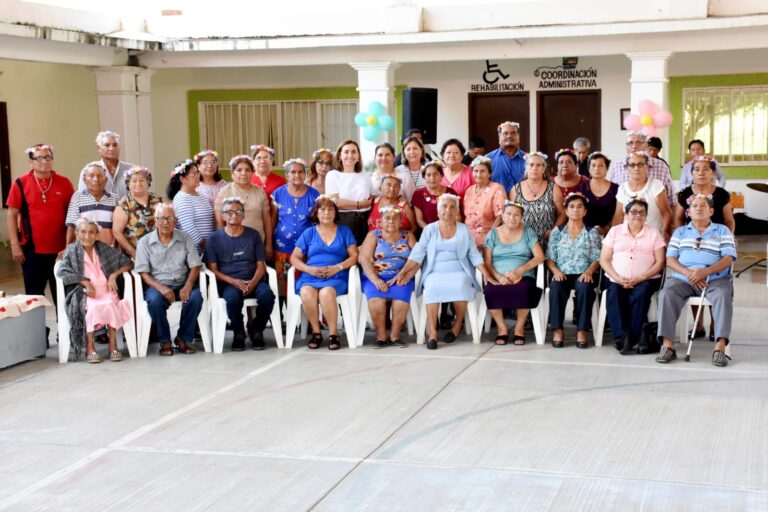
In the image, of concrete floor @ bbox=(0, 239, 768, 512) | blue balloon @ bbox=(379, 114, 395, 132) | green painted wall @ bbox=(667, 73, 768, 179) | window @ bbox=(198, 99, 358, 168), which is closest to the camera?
concrete floor @ bbox=(0, 239, 768, 512)

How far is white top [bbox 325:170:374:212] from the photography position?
822cm

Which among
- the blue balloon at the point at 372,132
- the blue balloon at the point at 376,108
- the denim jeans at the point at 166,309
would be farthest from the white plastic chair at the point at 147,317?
the blue balloon at the point at 376,108

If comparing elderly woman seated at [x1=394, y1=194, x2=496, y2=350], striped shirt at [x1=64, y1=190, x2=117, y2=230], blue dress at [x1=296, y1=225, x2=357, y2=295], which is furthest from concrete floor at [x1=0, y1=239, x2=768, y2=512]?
striped shirt at [x1=64, y1=190, x2=117, y2=230]

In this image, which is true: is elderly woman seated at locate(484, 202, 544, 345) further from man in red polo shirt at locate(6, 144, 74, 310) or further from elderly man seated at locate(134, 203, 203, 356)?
man in red polo shirt at locate(6, 144, 74, 310)

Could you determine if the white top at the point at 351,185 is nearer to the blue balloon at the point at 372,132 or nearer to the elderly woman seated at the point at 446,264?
the elderly woman seated at the point at 446,264

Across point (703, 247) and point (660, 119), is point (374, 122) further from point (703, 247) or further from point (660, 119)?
point (703, 247)

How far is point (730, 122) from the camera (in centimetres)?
1494

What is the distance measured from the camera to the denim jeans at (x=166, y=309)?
7.48 meters

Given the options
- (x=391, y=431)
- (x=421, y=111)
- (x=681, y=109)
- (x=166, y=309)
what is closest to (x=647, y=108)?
(x=421, y=111)

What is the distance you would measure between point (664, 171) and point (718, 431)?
11.5 ft

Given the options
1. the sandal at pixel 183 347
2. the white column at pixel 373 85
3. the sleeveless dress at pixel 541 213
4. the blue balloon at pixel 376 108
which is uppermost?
the white column at pixel 373 85

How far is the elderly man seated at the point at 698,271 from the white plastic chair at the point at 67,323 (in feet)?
12.2

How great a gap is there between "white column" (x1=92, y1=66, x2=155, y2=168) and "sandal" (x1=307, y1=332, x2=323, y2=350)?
284 inches

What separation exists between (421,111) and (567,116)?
4.35 meters
